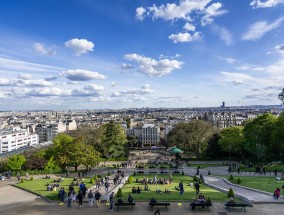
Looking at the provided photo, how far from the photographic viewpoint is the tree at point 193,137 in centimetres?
7681

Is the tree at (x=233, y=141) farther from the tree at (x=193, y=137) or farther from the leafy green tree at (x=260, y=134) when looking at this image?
the tree at (x=193, y=137)

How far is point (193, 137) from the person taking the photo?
78375 mm

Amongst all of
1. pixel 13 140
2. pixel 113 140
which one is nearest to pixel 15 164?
pixel 113 140

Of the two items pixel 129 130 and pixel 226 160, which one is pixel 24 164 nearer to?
pixel 226 160

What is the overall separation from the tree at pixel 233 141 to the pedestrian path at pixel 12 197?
4528cm

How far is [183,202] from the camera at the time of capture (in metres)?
24.2

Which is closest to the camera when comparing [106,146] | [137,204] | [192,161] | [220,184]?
[137,204]

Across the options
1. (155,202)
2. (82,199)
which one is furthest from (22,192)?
(155,202)

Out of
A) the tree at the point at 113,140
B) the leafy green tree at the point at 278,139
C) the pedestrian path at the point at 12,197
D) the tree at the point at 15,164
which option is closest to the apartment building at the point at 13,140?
the tree at the point at 113,140

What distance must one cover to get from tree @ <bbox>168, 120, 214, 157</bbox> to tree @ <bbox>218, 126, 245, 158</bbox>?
7.53m

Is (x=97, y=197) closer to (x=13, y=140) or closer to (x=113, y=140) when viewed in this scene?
(x=113, y=140)

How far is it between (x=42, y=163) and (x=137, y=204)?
3306 cm

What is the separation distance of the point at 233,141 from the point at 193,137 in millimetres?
14866

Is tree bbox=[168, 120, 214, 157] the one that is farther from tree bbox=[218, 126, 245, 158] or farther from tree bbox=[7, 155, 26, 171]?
tree bbox=[7, 155, 26, 171]
